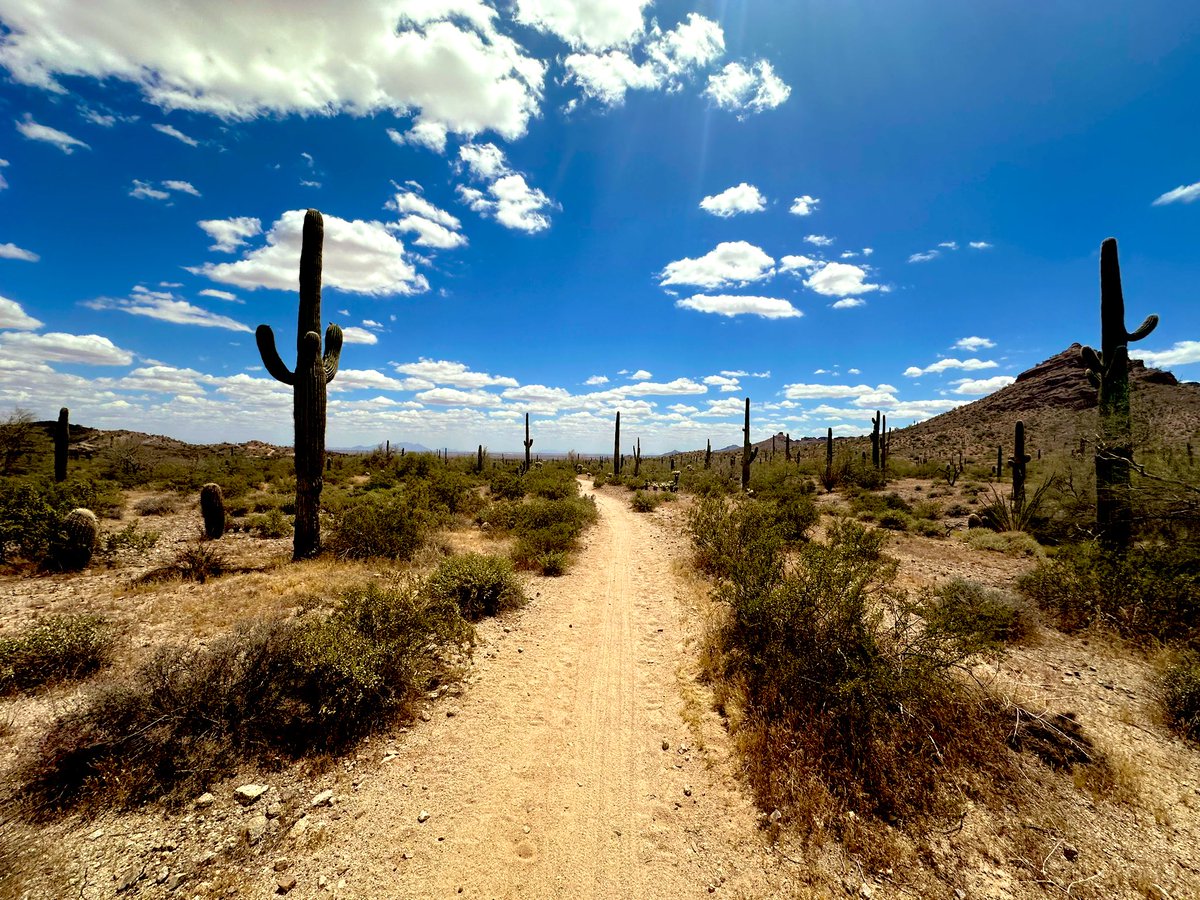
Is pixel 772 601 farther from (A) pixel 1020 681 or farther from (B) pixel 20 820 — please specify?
(B) pixel 20 820

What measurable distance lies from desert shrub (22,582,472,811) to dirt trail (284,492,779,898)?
2.03 ft

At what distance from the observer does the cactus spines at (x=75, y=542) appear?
333 inches

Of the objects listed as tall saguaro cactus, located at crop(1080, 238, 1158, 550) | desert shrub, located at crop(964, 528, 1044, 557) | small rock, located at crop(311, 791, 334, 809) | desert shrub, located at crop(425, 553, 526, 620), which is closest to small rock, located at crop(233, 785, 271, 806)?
small rock, located at crop(311, 791, 334, 809)

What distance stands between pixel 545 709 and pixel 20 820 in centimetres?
392

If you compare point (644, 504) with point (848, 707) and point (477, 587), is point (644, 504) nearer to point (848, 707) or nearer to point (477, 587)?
point (477, 587)

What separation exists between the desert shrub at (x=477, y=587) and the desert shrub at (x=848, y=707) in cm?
373

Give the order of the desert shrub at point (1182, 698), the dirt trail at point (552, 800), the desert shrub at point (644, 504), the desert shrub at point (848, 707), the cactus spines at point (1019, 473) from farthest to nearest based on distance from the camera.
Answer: the desert shrub at point (644, 504) < the cactus spines at point (1019, 473) < the desert shrub at point (1182, 698) < the desert shrub at point (848, 707) < the dirt trail at point (552, 800)

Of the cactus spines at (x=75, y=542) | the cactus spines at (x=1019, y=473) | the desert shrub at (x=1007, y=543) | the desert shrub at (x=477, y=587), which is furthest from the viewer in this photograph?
the cactus spines at (x=1019, y=473)

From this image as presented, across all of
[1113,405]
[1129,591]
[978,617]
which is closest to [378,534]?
[978,617]

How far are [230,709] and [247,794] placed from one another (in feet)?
2.90

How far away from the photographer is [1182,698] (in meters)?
4.56

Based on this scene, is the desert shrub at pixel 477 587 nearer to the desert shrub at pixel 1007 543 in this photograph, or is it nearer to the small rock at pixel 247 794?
the small rock at pixel 247 794

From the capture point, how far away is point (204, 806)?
137 inches

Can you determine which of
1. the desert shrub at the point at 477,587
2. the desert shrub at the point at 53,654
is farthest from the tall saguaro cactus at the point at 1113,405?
the desert shrub at the point at 53,654
